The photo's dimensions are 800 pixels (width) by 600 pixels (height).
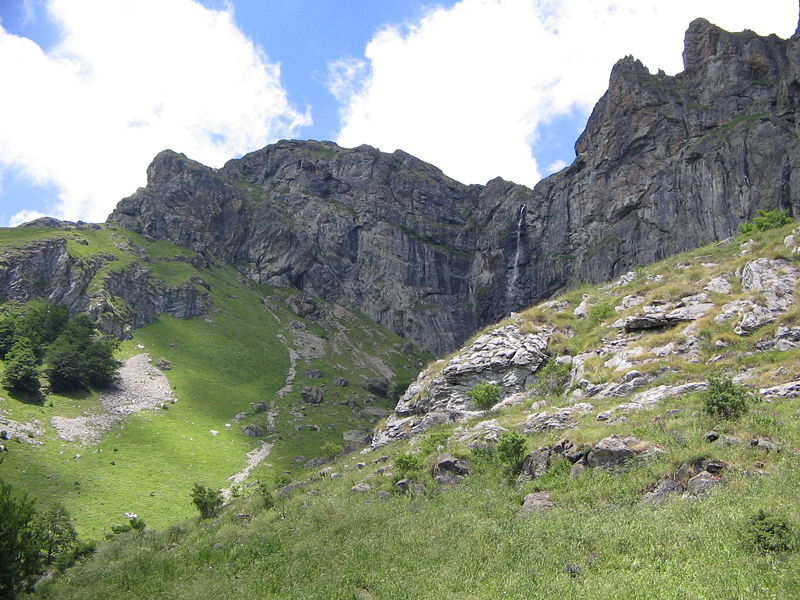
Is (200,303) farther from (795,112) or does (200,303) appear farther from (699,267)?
(795,112)

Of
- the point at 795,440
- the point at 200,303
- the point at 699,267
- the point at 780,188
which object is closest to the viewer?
the point at 795,440

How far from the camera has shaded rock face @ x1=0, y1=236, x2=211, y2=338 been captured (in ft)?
350

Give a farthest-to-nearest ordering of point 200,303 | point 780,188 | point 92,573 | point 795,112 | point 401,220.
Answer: point 401,220, point 200,303, point 795,112, point 780,188, point 92,573

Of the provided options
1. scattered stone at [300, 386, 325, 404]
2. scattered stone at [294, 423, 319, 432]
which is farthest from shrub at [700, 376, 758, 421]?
scattered stone at [300, 386, 325, 404]

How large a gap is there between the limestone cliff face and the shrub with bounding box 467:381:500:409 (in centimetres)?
9328

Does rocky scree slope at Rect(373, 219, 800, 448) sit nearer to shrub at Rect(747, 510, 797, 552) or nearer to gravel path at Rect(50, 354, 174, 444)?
shrub at Rect(747, 510, 797, 552)

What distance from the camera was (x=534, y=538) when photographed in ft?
52.5

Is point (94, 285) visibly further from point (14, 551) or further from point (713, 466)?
point (713, 466)

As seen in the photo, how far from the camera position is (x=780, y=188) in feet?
340

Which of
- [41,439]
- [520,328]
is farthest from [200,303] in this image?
[520,328]

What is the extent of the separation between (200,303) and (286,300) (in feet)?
103

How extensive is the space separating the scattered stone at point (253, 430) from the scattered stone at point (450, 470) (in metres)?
61.9

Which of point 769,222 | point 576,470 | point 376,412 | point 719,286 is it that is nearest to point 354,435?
point 376,412

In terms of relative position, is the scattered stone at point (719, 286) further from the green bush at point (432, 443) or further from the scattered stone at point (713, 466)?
the scattered stone at point (713, 466)
